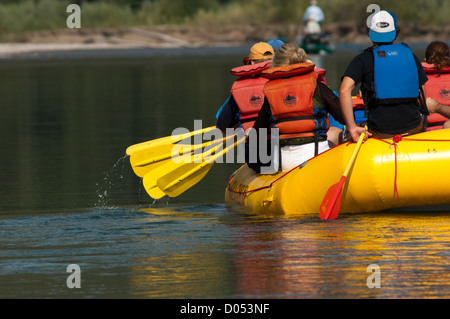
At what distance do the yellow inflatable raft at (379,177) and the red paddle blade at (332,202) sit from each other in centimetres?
13

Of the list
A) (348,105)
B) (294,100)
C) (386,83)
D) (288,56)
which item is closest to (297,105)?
(294,100)

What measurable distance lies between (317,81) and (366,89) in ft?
1.43

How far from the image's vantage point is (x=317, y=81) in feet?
26.1

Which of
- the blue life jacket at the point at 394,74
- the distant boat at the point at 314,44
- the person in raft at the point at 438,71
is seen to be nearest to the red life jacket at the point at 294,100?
the blue life jacket at the point at 394,74

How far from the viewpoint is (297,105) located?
7.91 metres

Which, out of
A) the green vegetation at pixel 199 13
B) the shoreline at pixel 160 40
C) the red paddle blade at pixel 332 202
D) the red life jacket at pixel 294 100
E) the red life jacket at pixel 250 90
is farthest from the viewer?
the green vegetation at pixel 199 13

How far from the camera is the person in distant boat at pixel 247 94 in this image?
335 inches

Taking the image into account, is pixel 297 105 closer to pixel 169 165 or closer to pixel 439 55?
pixel 439 55

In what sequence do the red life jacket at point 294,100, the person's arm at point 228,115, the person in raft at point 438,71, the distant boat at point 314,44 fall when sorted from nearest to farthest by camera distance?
the red life jacket at point 294,100
the person's arm at point 228,115
the person in raft at point 438,71
the distant boat at point 314,44

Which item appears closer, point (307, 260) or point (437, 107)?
point (307, 260)

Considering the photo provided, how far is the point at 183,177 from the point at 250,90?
46.4 inches

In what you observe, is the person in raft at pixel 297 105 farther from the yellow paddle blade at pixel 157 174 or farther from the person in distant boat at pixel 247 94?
the yellow paddle blade at pixel 157 174

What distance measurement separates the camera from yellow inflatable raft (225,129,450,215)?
749 cm

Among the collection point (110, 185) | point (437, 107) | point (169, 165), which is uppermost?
point (437, 107)
